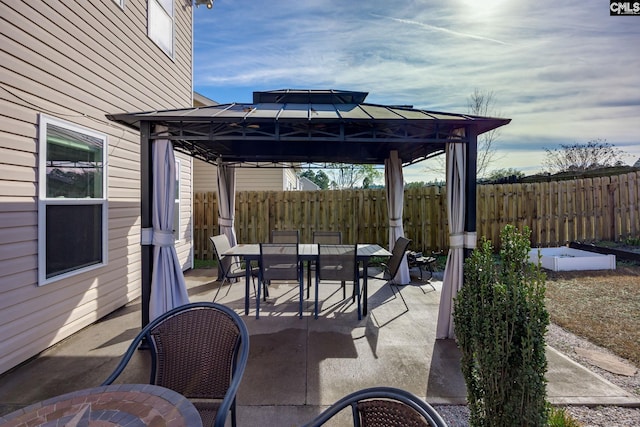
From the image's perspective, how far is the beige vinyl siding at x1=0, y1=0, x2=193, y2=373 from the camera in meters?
2.67

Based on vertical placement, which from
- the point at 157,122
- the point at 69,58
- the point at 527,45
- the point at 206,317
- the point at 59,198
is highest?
the point at 527,45

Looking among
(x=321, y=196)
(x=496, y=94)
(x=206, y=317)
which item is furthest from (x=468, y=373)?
(x=496, y=94)

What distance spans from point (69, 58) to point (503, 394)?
16.4 ft

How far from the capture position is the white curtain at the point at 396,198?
5508 mm

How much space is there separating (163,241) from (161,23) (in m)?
4.62

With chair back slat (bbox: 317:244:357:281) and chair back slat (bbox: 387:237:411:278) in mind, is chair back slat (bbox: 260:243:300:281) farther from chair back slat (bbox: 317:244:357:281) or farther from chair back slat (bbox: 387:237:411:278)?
chair back slat (bbox: 387:237:411:278)

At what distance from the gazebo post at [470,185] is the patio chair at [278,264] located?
6.97 feet

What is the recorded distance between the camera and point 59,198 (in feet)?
10.5

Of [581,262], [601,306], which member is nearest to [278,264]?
[601,306]

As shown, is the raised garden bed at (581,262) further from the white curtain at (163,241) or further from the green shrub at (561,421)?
the white curtain at (163,241)

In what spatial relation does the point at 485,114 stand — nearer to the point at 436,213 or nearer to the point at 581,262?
the point at 436,213

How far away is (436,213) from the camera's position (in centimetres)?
760

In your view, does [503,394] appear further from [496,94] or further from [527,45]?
[496,94]

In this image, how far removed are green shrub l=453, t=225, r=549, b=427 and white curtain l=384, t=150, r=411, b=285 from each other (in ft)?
12.6
